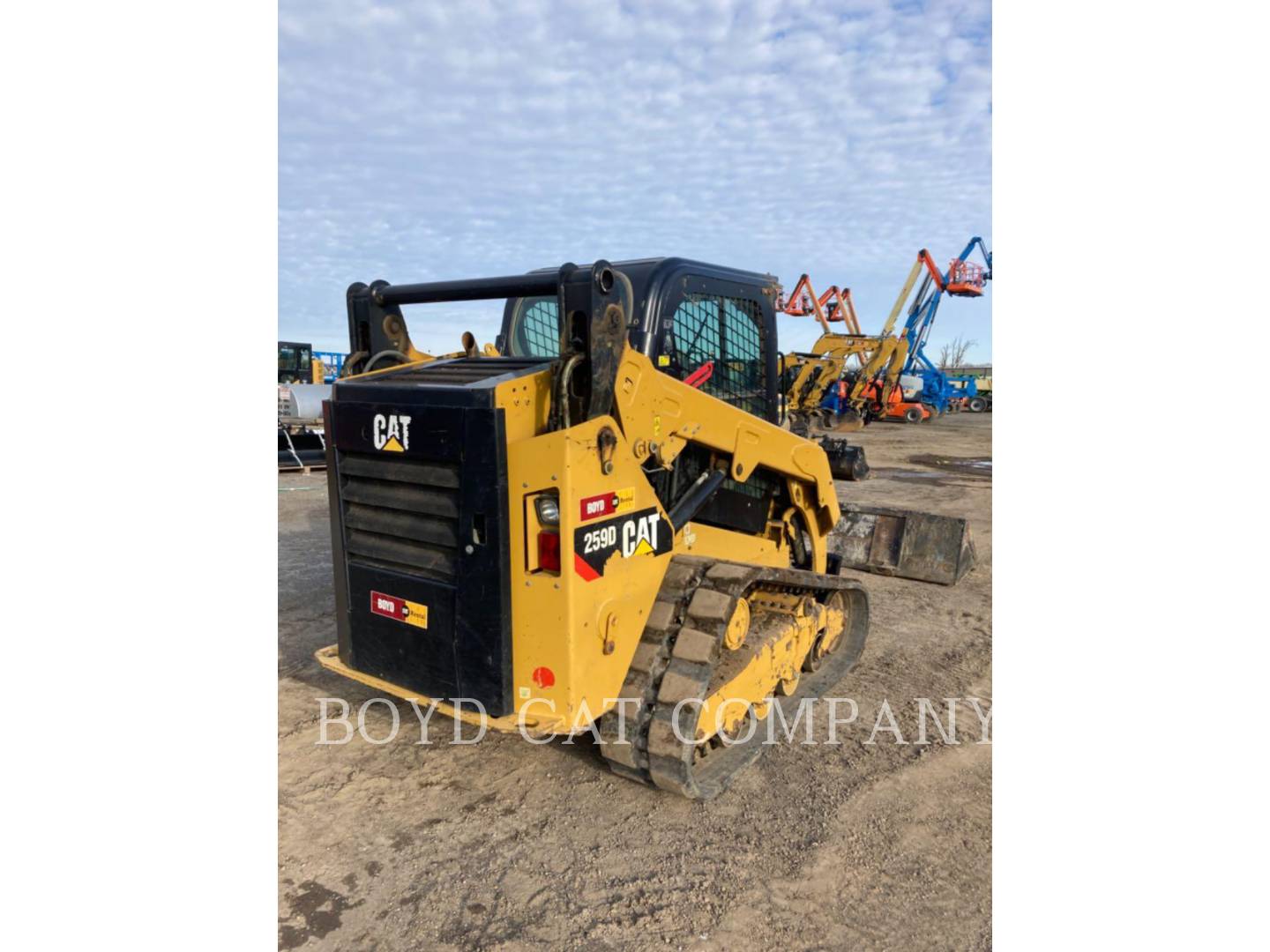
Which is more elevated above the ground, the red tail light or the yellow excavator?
the yellow excavator

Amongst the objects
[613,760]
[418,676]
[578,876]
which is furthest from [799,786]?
[418,676]

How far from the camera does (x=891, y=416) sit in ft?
93.0

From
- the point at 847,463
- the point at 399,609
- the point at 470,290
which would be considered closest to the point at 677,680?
the point at 399,609

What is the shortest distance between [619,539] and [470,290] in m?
1.26

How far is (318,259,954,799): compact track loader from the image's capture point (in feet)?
9.80

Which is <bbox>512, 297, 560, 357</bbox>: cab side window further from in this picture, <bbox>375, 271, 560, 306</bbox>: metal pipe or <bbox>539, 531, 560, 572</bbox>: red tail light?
<bbox>539, 531, 560, 572</bbox>: red tail light

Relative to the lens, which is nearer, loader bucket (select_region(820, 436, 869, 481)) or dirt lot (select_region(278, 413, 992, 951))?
dirt lot (select_region(278, 413, 992, 951))

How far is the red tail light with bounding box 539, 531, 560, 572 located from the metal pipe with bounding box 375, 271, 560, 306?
3.08 ft

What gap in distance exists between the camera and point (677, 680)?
130 inches

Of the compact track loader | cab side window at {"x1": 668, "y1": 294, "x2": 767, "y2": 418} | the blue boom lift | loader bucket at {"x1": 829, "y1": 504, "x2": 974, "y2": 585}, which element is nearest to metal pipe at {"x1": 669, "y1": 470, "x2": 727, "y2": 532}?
the compact track loader

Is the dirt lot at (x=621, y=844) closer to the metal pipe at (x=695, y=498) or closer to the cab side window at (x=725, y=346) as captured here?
the metal pipe at (x=695, y=498)

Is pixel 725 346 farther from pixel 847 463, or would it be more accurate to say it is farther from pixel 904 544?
pixel 904 544

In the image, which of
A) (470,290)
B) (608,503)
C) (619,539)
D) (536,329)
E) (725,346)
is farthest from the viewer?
(536,329)

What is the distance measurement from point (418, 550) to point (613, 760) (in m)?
1.23
